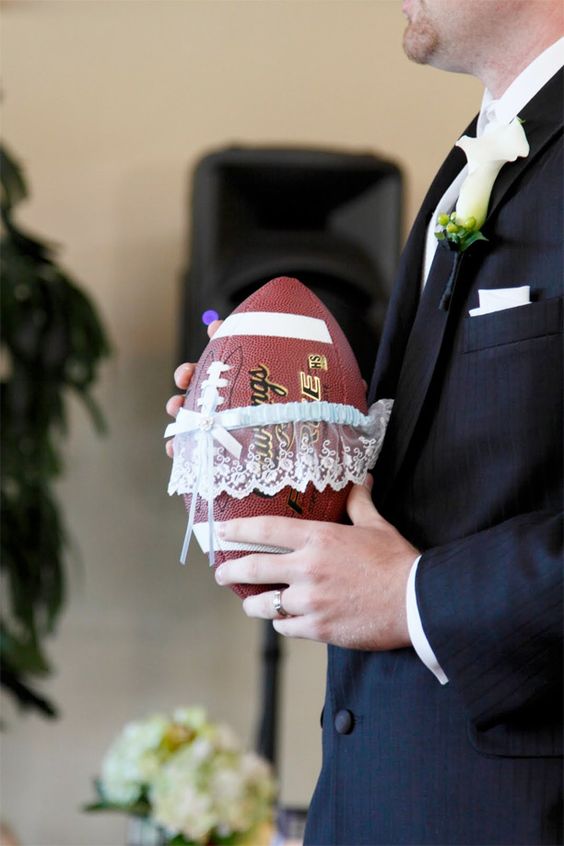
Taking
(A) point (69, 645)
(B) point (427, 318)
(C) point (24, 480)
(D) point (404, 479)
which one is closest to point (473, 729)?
(D) point (404, 479)

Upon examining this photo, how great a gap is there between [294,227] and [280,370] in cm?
194

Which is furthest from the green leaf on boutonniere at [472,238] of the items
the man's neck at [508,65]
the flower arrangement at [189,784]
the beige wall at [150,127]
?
the beige wall at [150,127]

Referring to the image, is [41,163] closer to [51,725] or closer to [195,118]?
[195,118]

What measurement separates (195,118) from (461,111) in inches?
33.3

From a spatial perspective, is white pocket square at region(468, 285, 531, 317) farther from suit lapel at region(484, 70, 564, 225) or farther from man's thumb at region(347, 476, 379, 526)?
man's thumb at region(347, 476, 379, 526)

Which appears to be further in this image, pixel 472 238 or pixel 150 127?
pixel 150 127

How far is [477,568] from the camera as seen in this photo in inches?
33.7

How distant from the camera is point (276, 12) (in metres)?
3.51

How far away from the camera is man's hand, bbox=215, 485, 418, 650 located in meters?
0.89

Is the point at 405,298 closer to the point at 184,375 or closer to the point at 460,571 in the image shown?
the point at 184,375

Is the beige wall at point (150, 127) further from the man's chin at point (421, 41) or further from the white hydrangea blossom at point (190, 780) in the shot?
the man's chin at point (421, 41)

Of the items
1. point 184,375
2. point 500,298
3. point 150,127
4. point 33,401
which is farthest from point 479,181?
point 150,127

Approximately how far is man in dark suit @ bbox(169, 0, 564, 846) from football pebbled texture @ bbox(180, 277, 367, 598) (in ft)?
0.10

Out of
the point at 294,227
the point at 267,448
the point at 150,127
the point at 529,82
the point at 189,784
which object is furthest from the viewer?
the point at 150,127
